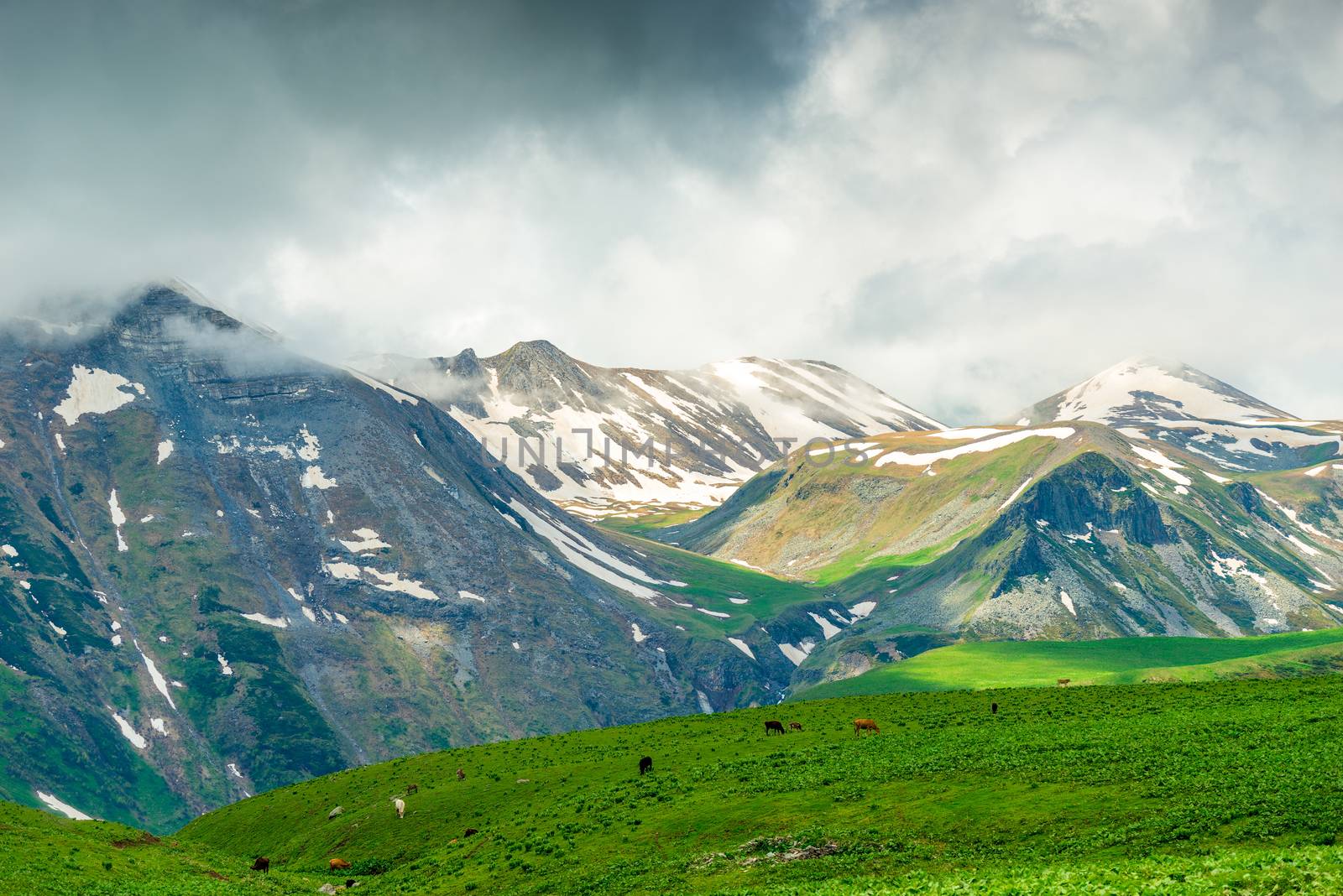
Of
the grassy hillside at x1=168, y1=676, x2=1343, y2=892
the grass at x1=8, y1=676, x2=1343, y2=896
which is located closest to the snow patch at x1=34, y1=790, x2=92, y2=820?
the grassy hillside at x1=168, y1=676, x2=1343, y2=892

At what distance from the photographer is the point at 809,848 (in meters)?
50.1

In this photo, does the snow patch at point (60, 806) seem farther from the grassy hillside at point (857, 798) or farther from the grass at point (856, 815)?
the grass at point (856, 815)

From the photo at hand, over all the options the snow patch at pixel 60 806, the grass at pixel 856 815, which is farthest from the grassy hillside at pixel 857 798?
the snow patch at pixel 60 806

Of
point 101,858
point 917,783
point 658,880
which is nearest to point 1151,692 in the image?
point 917,783

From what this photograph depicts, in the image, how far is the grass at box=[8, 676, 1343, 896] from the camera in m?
42.5

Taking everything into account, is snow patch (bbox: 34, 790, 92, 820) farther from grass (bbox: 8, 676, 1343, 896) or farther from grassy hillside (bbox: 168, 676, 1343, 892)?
grass (bbox: 8, 676, 1343, 896)

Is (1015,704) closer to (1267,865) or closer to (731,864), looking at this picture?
(731,864)

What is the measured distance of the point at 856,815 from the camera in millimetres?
53688

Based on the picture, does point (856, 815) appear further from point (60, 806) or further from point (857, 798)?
point (60, 806)

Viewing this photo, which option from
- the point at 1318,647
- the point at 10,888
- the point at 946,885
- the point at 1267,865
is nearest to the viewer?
the point at 1267,865

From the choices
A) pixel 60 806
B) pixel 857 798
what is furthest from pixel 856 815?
pixel 60 806

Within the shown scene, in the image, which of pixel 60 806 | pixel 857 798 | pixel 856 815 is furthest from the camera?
pixel 60 806

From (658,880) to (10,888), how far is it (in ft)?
101

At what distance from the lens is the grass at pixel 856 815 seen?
139ft
